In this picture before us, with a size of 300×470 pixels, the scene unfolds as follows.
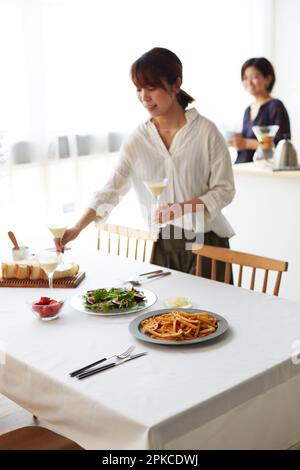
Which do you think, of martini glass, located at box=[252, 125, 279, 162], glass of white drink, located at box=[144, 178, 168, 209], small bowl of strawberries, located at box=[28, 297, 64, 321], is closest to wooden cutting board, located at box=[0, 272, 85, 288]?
small bowl of strawberries, located at box=[28, 297, 64, 321]

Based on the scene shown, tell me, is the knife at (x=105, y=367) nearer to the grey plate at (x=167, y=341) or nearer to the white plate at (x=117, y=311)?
the grey plate at (x=167, y=341)

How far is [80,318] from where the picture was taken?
1896mm

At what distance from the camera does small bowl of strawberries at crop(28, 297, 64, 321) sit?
1.86 metres

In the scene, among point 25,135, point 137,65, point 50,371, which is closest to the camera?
point 50,371

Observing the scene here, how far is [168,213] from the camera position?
2.30 m

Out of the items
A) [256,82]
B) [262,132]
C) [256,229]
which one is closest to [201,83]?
[256,82]

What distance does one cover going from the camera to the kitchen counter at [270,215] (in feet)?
11.6

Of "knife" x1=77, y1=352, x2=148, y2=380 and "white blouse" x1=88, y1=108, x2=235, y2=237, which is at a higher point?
"white blouse" x1=88, y1=108, x2=235, y2=237

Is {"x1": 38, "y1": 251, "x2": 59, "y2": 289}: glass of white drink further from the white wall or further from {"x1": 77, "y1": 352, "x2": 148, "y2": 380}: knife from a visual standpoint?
the white wall

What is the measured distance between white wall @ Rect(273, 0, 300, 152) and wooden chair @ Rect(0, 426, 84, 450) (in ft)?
15.6

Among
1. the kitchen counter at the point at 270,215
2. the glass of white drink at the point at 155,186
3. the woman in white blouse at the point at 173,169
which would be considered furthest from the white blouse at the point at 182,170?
the kitchen counter at the point at 270,215
